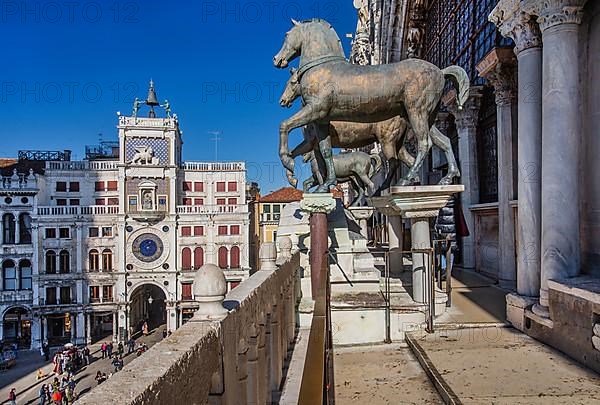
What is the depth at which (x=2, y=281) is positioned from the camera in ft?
141

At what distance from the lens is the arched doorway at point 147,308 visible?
46.5 meters

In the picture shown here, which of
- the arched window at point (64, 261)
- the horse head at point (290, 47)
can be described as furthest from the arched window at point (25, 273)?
the horse head at point (290, 47)

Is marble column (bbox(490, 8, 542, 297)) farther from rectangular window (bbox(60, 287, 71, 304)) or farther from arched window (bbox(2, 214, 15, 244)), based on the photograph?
arched window (bbox(2, 214, 15, 244))

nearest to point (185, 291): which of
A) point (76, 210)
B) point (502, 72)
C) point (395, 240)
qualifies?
point (76, 210)

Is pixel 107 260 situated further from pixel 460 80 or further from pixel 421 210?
pixel 460 80

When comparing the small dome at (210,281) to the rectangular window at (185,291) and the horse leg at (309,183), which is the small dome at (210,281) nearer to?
the horse leg at (309,183)

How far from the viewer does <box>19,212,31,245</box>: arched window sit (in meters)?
44.0

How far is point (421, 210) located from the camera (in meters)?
7.02

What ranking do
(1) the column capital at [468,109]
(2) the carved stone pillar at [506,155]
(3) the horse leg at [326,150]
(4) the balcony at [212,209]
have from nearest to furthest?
(3) the horse leg at [326,150]
(2) the carved stone pillar at [506,155]
(1) the column capital at [468,109]
(4) the balcony at [212,209]

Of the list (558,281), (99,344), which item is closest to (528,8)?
(558,281)

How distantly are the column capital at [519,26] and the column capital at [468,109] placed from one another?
5.62 m

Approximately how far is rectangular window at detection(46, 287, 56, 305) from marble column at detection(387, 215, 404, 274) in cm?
4271

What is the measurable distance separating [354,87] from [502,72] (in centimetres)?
504

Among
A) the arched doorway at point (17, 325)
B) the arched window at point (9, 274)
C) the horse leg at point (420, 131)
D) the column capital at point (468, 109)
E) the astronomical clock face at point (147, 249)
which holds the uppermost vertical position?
the column capital at point (468, 109)
